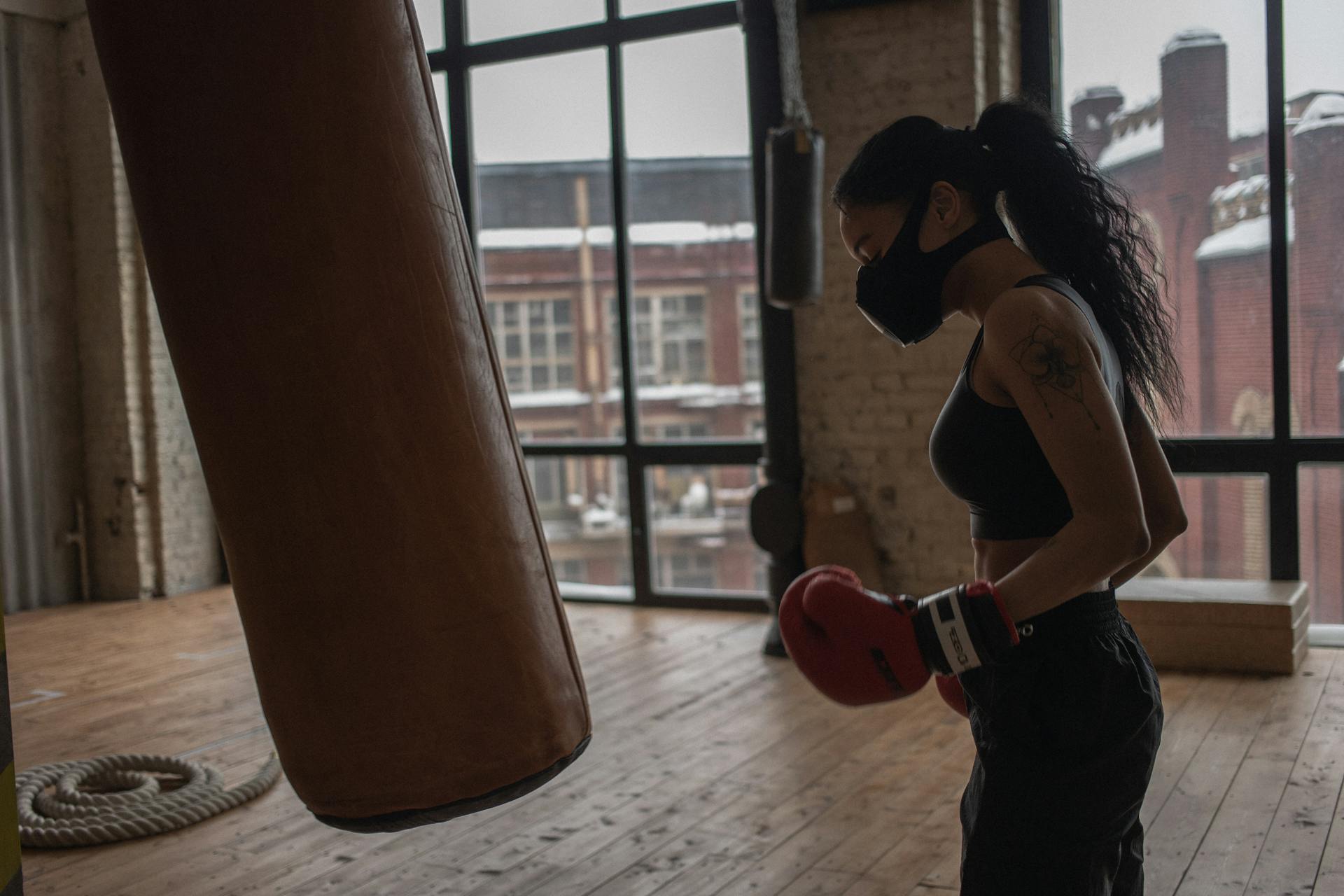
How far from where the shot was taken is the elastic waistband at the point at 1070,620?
4.57ft

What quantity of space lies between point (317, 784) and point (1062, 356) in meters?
0.86

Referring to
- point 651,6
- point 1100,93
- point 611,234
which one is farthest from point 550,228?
point 1100,93

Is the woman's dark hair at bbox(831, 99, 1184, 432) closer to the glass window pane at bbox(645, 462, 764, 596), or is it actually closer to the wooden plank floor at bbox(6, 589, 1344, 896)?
the wooden plank floor at bbox(6, 589, 1344, 896)

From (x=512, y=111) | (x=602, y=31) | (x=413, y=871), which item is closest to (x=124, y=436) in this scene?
(x=512, y=111)

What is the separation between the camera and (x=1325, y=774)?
10.4 ft

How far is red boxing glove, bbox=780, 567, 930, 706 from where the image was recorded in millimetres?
1305

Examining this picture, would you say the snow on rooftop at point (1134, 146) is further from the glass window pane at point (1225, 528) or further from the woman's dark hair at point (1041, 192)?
the woman's dark hair at point (1041, 192)

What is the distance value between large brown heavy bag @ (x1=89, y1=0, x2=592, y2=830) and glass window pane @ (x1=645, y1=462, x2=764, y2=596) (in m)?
4.87

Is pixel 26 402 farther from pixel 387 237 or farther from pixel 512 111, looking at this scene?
pixel 387 237

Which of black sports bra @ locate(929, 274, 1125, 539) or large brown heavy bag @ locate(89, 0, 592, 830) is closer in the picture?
large brown heavy bag @ locate(89, 0, 592, 830)

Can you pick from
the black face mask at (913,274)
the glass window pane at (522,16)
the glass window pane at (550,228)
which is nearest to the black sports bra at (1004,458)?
the black face mask at (913,274)

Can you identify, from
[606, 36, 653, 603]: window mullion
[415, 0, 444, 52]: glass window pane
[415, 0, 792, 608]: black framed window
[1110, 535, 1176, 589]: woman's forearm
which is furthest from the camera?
[415, 0, 444, 52]: glass window pane

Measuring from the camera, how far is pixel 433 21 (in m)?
6.47

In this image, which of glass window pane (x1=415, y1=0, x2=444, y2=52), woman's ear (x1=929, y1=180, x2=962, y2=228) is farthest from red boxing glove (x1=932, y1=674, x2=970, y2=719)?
glass window pane (x1=415, y1=0, x2=444, y2=52)
